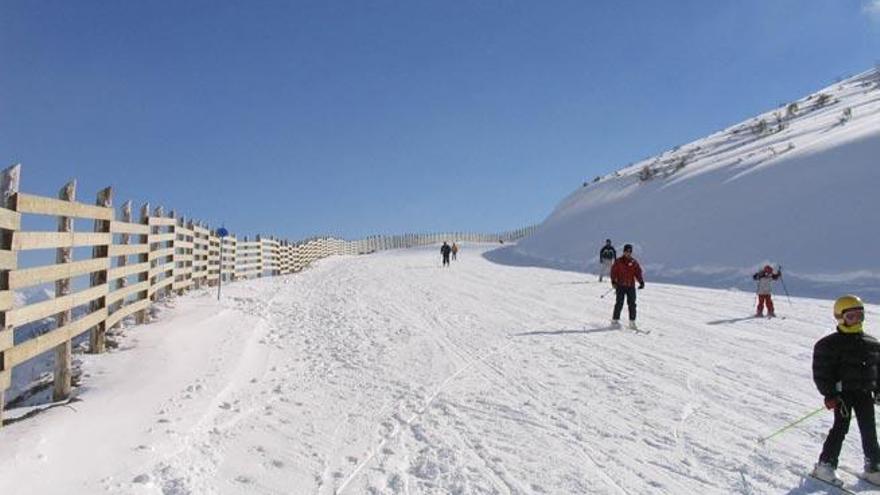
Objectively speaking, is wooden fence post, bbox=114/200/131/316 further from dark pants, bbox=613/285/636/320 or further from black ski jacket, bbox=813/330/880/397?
black ski jacket, bbox=813/330/880/397

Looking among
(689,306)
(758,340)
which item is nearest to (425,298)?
(689,306)

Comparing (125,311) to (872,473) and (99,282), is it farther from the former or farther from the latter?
→ (872,473)

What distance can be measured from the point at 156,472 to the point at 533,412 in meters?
3.51

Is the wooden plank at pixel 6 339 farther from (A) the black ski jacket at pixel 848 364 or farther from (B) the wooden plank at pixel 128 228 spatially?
(A) the black ski jacket at pixel 848 364

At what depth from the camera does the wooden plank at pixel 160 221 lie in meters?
13.4

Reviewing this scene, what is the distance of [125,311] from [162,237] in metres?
4.01

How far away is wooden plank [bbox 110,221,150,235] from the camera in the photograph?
1003 centimetres

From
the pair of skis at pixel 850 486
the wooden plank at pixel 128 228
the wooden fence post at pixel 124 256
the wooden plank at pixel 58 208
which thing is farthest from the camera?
the wooden fence post at pixel 124 256

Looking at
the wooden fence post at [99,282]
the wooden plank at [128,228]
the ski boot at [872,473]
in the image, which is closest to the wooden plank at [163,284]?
the wooden plank at [128,228]

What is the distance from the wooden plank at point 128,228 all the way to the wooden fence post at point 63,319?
206cm

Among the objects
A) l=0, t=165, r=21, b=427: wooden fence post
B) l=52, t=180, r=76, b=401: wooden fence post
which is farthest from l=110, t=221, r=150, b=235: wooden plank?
l=0, t=165, r=21, b=427: wooden fence post

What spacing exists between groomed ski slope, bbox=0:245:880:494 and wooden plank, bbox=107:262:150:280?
3.27ft

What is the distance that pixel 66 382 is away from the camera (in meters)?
7.09

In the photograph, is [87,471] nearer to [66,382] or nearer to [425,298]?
[66,382]
